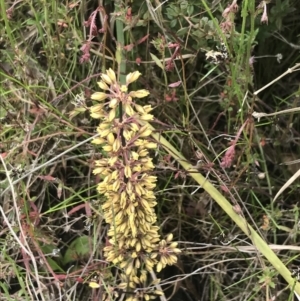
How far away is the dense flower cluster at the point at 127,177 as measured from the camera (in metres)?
0.86

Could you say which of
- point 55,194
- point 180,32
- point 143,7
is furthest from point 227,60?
point 55,194

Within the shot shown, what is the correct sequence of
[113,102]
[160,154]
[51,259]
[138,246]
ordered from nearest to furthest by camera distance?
[113,102] → [138,246] → [160,154] → [51,259]

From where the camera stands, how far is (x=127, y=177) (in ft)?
2.91

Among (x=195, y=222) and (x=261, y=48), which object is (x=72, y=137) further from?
(x=261, y=48)


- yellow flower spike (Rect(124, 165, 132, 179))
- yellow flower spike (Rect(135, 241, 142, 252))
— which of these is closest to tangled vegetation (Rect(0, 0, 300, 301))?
yellow flower spike (Rect(135, 241, 142, 252))

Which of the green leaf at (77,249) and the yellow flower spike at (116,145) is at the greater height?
the yellow flower spike at (116,145)

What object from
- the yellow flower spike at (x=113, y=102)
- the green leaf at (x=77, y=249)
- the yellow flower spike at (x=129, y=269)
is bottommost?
the green leaf at (x=77, y=249)

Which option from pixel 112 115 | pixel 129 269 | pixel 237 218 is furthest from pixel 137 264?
pixel 112 115

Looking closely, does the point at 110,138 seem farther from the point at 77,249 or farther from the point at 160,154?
the point at 77,249

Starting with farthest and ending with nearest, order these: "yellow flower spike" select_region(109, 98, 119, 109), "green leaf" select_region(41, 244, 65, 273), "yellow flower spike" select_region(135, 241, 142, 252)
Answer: "green leaf" select_region(41, 244, 65, 273), "yellow flower spike" select_region(135, 241, 142, 252), "yellow flower spike" select_region(109, 98, 119, 109)

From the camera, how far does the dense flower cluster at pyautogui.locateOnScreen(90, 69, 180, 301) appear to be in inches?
34.0

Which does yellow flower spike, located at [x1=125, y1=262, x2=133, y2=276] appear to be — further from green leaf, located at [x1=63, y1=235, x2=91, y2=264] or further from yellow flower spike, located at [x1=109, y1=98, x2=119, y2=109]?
yellow flower spike, located at [x1=109, y1=98, x2=119, y2=109]

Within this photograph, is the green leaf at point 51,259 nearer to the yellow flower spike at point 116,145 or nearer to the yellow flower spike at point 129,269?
the yellow flower spike at point 129,269

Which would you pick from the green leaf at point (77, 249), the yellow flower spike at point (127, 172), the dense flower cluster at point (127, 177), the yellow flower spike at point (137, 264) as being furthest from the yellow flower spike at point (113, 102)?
the green leaf at point (77, 249)
